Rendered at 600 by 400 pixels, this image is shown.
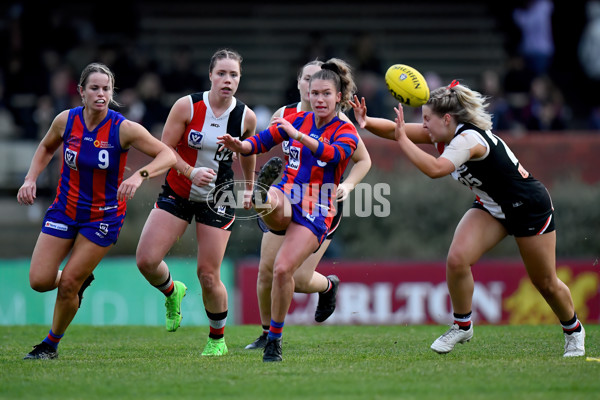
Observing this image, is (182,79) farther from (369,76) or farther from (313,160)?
(313,160)

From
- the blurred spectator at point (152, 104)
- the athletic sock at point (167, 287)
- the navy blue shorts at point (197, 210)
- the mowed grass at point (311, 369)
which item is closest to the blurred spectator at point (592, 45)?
the blurred spectator at point (152, 104)

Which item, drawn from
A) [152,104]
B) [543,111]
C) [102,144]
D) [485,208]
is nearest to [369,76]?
[543,111]

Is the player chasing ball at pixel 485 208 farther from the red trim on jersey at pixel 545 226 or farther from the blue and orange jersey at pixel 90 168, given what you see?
the blue and orange jersey at pixel 90 168

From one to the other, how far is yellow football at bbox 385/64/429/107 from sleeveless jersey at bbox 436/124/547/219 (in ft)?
1.32

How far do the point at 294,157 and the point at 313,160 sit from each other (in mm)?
186

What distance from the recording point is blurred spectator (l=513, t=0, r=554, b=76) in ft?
58.5

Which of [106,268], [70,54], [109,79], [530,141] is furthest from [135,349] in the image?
[70,54]

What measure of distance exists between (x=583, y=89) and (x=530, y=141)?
4849 millimetres

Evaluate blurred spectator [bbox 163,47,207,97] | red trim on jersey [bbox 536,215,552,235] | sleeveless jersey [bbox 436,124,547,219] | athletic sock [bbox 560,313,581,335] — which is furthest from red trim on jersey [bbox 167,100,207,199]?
blurred spectator [bbox 163,47,207,97]

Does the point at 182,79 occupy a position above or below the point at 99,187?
above

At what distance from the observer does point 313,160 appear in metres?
7.03

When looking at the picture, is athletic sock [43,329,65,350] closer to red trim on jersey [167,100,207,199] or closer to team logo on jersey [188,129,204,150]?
red trim on jersey [167,100,207,199]

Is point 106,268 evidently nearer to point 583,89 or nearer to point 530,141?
point 530,141

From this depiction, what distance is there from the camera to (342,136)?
6965 millimetres
